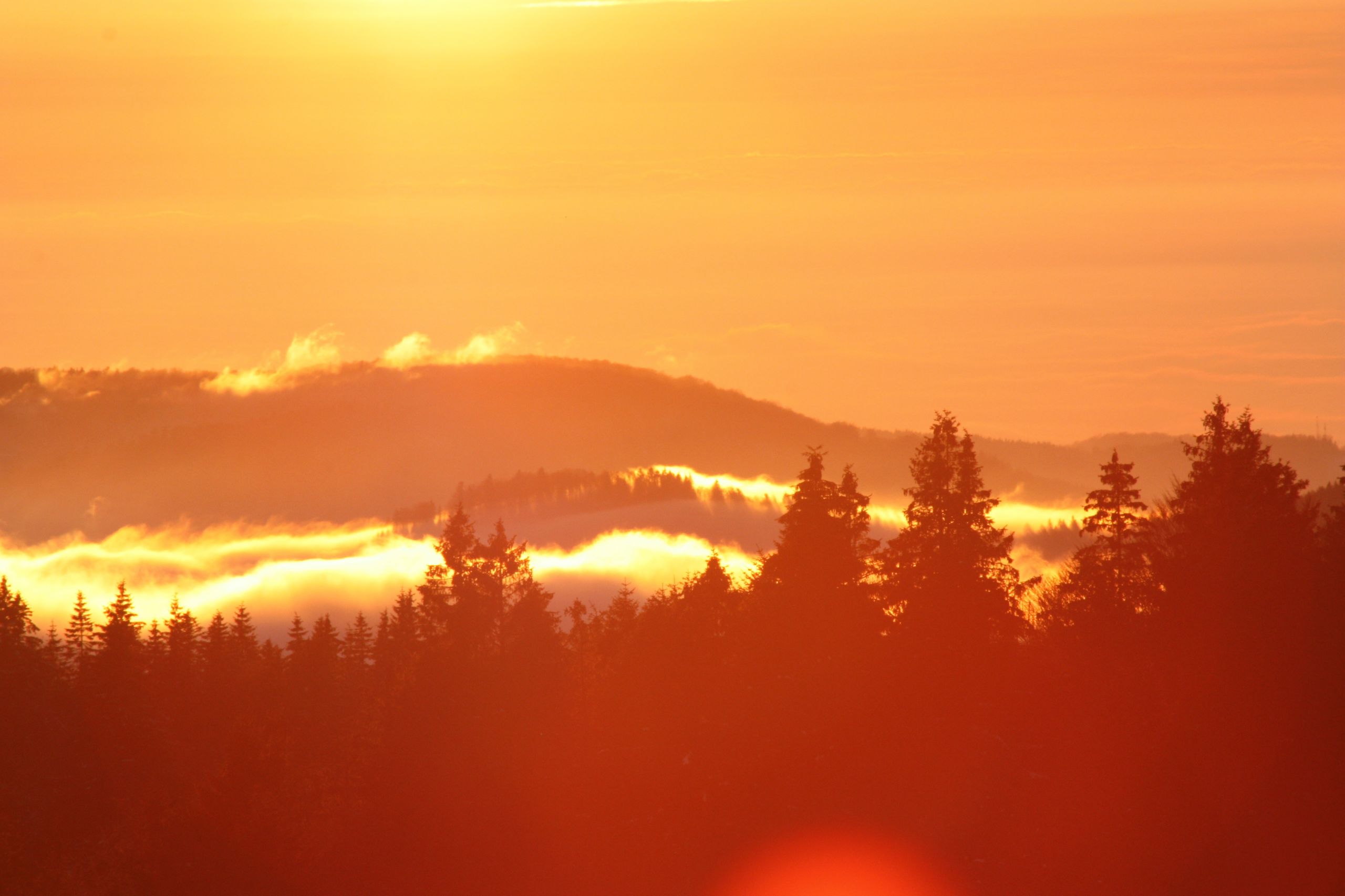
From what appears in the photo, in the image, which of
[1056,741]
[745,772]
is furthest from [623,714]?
[1056,741]

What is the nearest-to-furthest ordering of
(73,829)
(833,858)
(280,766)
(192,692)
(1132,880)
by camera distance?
(1132,880) → (833,858) → (280,766) → (73,829) → (192,692)

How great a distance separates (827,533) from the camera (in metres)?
80.4

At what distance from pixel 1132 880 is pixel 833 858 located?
13.5 meters

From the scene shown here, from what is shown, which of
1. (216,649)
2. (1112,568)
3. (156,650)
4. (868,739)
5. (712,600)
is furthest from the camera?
(216,649)

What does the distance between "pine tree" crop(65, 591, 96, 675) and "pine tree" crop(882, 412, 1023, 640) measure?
56.1 meters

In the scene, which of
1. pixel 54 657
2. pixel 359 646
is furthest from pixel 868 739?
pixel 359 646

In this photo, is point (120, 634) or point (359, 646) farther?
point (359, 646)

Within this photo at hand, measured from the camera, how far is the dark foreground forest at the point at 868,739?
75.8 meters

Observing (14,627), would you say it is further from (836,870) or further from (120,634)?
(836,870)

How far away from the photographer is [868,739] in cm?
8144

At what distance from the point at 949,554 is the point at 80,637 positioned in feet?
237

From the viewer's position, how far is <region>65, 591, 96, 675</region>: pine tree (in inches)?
4419

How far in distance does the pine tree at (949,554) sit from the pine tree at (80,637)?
56.1 metres

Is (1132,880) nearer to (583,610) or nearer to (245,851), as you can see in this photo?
(245,851)
